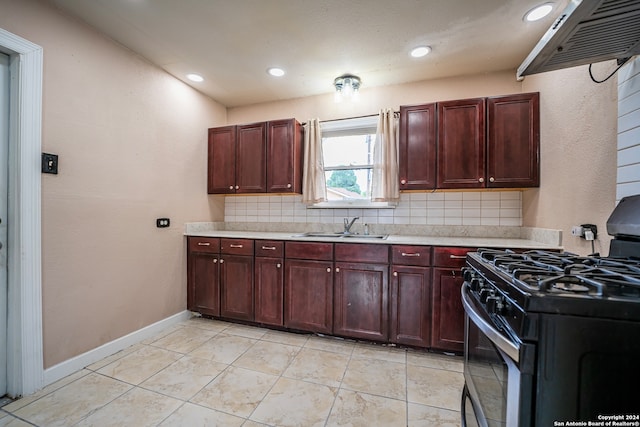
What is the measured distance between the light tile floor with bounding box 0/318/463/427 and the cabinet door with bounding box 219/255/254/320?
0.35 meters

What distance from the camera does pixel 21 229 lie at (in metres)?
1.67

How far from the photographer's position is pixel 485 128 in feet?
7.73

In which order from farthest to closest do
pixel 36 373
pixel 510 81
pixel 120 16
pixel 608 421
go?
pixel 510 81
pixel 120 16
pixel 36 373
pixel 608 421

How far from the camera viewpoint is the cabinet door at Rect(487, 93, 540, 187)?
2248mm

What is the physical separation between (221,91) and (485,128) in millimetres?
2809

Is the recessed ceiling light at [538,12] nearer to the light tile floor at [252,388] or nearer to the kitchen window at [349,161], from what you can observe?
the kitchen window at [349,161]

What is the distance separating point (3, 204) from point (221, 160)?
71.7 inches

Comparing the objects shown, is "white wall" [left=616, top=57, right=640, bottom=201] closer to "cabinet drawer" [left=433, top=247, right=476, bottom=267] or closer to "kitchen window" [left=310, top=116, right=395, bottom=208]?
"cabinet drawer" [left=433, top=247, right=476, bottom=267]

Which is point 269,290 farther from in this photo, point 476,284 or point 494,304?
point 494,304

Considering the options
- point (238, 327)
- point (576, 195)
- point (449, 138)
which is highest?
point (449, 138)

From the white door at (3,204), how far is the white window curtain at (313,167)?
7.39 ft

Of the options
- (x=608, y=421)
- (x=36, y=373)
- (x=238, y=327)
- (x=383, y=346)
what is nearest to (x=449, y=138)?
(x=383, y=346)

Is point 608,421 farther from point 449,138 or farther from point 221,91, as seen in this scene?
point 221,91

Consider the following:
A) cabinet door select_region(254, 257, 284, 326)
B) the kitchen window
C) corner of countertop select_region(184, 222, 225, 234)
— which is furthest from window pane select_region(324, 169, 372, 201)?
corner of countertop select_region(184, 222, 225, 234)
